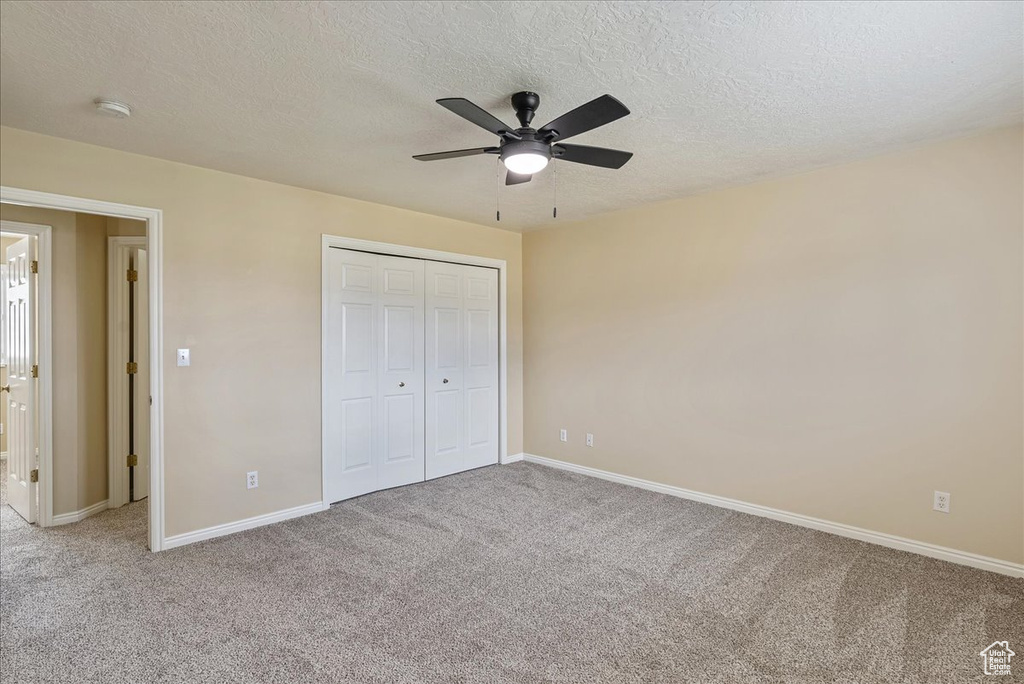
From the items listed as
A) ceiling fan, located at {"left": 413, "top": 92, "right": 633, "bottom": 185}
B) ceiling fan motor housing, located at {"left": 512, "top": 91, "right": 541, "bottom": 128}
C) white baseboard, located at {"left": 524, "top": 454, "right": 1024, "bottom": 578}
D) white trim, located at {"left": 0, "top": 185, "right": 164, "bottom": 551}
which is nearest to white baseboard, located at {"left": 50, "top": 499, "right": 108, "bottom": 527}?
white trim, located at {"left": 0, "top": 185, "right": 164, "bottom": 551}

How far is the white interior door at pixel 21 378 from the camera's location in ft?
11.6

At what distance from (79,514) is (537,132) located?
416cm

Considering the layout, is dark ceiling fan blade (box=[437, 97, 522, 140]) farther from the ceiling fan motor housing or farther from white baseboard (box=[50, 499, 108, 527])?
white baseboard (box=[50, 499, 108, 527])

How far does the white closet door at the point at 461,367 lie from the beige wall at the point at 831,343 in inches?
37.8

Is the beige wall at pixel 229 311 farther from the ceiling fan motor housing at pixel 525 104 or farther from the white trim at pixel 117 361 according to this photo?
the ceiling fan motor housing at pixel 525 104

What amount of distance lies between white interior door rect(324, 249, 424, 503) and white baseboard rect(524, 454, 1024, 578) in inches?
72.3

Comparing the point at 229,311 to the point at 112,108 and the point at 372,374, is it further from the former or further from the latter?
the point at 112,108

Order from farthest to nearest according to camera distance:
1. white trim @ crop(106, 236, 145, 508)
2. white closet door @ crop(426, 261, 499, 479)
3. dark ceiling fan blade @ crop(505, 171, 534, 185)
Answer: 1. white closet door @ crop(426, 261, 499, 479)
2. white trim @ crop(106, 236, 145, 508)
3. dark ceiling fan blade @ crop(505, 171, 534, 185)

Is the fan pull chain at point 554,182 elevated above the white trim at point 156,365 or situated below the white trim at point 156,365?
above

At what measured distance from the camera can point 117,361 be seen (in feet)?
12.6

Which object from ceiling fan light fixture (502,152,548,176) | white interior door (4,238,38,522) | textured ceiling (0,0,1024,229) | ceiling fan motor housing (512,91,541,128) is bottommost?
white interior door (4,238,38,522)

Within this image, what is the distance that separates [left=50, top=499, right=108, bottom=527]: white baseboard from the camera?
3.52 m

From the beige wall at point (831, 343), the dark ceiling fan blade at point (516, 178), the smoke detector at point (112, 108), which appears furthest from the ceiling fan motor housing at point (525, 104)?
the beige wall at point (831, 343)

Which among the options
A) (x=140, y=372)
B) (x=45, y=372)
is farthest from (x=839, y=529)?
(x=45, y=372)
